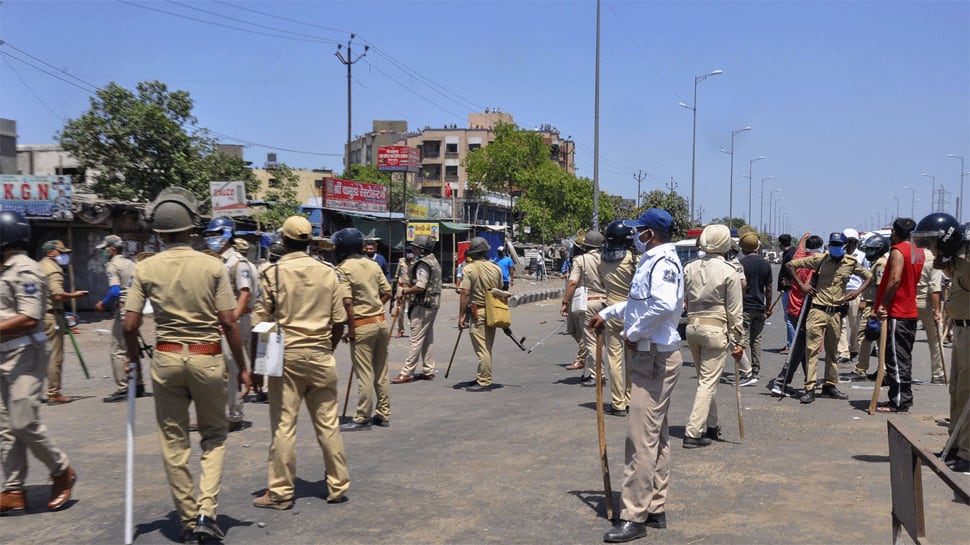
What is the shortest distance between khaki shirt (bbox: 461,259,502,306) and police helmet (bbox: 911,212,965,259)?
5.06 m

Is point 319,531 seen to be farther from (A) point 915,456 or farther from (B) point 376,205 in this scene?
(B) point 376,205

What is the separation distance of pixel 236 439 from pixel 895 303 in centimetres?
679

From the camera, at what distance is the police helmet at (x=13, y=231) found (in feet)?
17.6

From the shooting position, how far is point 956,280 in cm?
694

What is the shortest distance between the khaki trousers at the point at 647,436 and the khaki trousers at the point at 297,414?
2.03 m

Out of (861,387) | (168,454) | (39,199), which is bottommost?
(861,387)

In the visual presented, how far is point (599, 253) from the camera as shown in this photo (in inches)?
411

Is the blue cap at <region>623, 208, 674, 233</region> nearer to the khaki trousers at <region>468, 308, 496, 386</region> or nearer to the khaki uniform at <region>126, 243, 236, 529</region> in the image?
the khaki uniform at <region>126, 243, 236, 529</region>

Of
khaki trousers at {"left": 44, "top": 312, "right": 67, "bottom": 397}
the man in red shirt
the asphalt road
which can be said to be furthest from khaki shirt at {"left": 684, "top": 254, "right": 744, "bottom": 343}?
khaki trousers at {"left": 44, "top": 312, "right": 67, "bottom": 397}

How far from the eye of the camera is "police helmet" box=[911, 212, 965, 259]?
678 cm

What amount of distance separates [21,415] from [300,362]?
69.5 inches

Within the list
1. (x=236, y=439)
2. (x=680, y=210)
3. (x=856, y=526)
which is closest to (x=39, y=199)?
(x=236, y=439)

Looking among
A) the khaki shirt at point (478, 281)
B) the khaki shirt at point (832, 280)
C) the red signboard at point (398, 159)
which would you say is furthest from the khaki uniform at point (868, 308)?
the red signboard at point (398, 159)

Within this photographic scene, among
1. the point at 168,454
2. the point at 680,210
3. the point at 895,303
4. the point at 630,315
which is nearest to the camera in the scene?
the point at 168,454
